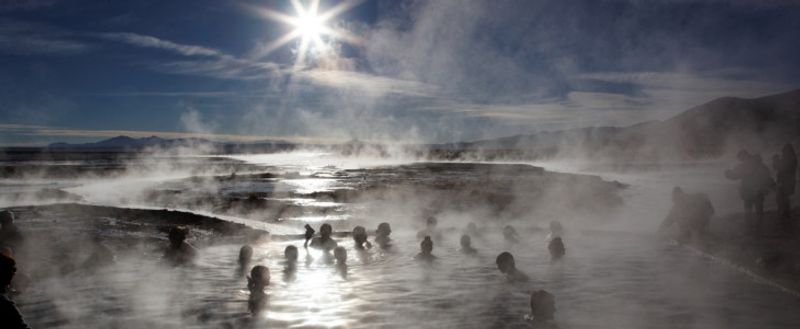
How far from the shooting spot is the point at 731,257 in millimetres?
12281

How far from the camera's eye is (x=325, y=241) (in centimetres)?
1544

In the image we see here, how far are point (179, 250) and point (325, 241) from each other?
4.04 metres

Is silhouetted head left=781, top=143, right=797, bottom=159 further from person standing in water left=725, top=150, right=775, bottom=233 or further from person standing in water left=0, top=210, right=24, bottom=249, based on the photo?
person standing in water left=0, top=210, right=24, bottom=249

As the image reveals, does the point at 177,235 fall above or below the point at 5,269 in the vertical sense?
above

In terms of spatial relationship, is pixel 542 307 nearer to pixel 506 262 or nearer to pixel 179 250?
pixel 506 262

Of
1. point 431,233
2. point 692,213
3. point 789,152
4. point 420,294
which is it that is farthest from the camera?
point 431,233

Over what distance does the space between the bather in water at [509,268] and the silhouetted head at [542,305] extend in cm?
285

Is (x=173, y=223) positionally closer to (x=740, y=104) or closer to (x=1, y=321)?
(x=1, y=321)

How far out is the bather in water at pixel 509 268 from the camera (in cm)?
1194

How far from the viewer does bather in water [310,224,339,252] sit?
15203 millimetres

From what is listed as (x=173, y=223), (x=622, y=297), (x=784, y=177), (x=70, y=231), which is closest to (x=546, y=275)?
(x=622, y=297)

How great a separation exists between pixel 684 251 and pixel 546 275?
4.45m

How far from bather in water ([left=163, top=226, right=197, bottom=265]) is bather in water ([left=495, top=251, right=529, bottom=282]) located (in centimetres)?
808

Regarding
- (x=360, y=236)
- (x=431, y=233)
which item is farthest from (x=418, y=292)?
(x=431, y=233)
